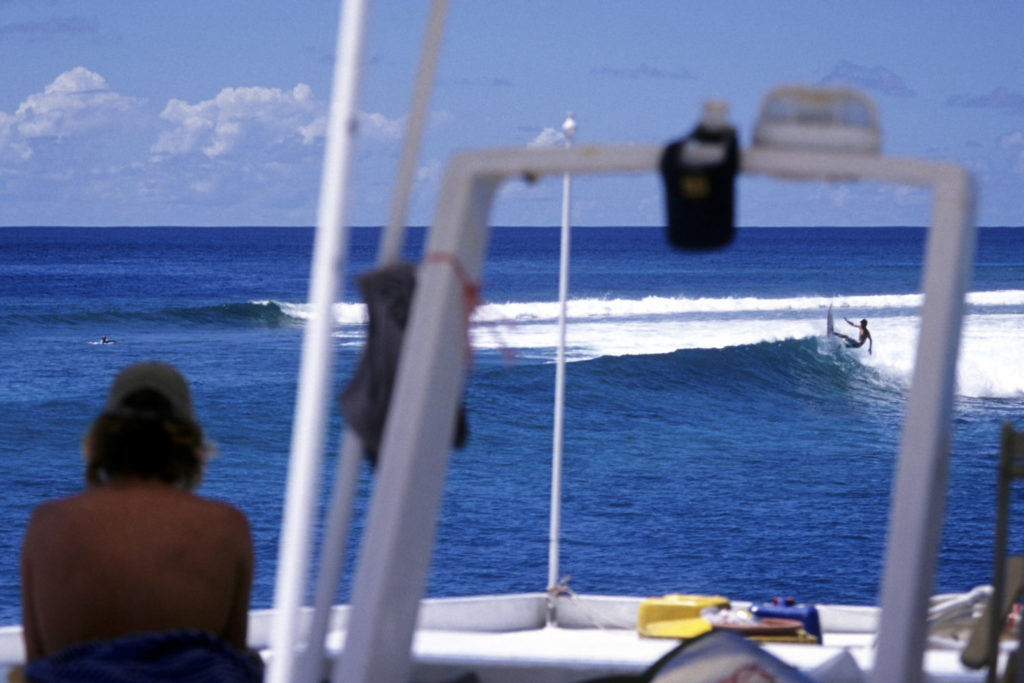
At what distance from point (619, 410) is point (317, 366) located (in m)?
19.6

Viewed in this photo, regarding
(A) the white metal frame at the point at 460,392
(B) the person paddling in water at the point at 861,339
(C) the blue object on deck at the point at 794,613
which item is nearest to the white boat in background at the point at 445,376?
(A) the white metal frame at the point at 460,392

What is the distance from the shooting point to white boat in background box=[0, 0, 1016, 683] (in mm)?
1609

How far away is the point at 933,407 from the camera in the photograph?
161 centimetres

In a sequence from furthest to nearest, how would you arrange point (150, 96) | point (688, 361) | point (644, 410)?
point (150, 96) → point (688, 361) → point (644, 410)

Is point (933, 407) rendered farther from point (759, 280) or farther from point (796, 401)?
point (759, 280)

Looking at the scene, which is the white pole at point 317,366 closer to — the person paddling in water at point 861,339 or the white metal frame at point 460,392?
the white metal frame at point 460,392

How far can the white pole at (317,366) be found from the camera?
5.14ft

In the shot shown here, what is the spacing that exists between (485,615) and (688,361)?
64.5ft

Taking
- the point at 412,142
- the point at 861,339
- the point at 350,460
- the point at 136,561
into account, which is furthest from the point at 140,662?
the point at 861,339

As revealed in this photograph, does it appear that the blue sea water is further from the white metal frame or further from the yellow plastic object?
the yellow plastic object

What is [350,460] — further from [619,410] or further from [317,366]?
[619,410]

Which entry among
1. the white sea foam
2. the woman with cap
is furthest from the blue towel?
the white sea foam

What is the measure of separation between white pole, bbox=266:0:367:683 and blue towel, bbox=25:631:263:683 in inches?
9.4

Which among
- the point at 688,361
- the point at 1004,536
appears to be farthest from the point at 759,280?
the point at 1004,536
